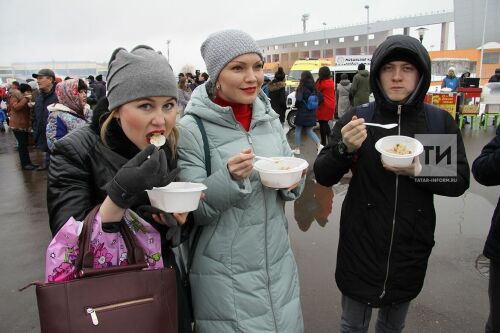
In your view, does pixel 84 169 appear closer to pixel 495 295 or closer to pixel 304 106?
pixel 495 295

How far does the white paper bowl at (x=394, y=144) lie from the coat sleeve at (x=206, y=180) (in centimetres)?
74

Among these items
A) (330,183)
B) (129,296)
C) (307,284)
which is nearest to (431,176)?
(330,183)

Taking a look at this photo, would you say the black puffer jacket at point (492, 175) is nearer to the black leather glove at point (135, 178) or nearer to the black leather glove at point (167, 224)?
the black leather glove at point (167, 224)

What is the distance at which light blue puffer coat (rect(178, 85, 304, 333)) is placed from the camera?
1705mm

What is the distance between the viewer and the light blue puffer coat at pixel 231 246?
1.71 m

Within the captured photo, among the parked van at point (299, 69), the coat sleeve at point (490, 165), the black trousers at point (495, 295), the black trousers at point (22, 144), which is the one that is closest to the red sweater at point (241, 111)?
the coat sleeve at point (490, 165)

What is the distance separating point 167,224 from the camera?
4.87 ft

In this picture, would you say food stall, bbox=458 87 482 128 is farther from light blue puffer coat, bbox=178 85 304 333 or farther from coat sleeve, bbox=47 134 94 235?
coat sleeve, bbox=47 134 94 235

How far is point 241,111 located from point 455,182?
4.14ft

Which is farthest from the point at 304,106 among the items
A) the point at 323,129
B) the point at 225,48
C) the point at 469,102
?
the point at 225,48

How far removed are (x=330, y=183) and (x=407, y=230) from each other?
504 mm

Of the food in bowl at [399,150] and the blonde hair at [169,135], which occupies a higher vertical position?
the blonde hair at [169,135]

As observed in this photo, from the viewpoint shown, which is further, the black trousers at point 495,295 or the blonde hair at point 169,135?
the black trousers at point 495,295

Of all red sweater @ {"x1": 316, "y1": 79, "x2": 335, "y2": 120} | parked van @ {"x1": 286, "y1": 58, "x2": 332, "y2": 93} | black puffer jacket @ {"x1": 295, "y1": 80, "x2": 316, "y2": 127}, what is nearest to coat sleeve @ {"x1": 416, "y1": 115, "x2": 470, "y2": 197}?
black puffer jacket @ {"x1": 295, "y1": 80, "x2": 316, "y2": 127}
